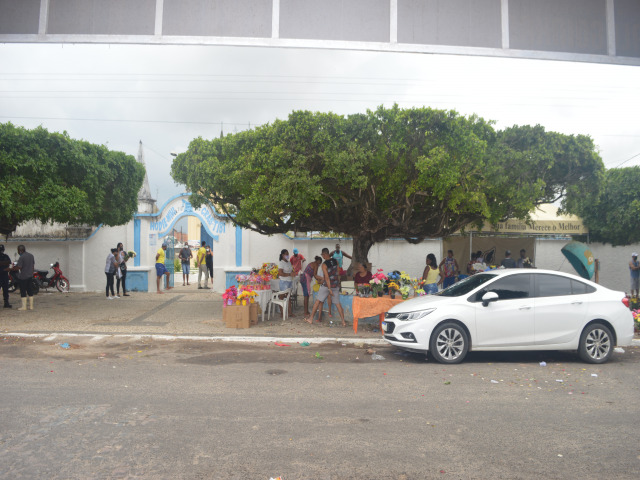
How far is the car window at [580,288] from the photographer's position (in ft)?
26.7

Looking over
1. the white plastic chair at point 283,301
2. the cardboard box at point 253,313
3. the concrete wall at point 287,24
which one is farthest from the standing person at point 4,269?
the concrete wall at point 287,24

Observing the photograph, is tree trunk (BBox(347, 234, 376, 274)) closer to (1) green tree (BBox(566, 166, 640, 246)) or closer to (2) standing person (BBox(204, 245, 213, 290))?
(2) standing person (BBox(204, 245, 213, 290))

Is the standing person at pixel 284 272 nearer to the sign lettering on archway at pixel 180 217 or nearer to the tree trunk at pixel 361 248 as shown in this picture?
the tree trunk at pixel 361 248

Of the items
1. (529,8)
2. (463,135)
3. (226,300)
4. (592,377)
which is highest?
(463,135)

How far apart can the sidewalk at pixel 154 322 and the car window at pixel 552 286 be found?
331 cm

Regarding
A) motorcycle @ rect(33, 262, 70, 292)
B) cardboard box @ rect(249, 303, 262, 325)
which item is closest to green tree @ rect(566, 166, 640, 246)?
cardboard box @ rect(249, 303, 262, 325)

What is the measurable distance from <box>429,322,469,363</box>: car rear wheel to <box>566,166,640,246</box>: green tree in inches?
Answer: 498

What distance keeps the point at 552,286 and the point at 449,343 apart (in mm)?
2063

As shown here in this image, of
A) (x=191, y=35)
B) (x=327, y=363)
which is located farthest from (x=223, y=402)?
(x=191, y=35)

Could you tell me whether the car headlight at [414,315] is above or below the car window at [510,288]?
below

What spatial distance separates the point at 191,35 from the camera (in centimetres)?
368

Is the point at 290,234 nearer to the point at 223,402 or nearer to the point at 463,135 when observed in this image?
the point at 463,135

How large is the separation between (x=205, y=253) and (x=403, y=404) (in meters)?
15.5

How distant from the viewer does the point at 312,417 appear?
16.7 feet
